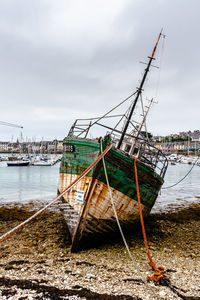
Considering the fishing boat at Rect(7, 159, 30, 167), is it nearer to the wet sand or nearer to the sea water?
the sea water

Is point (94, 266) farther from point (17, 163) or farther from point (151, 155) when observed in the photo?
point (17, 163)

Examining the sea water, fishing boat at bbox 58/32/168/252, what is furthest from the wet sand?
the sea water

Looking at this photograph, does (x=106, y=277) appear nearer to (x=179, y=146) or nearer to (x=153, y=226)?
(x=153, y=226)

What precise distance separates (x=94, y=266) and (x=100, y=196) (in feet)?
6.84

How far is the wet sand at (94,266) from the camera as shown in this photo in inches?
189

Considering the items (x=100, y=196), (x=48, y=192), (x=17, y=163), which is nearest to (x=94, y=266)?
(x=100, y=196)

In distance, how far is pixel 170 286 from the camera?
5145mm

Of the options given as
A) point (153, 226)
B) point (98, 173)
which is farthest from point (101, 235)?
point (153, 226)

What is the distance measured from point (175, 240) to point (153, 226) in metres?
1.99

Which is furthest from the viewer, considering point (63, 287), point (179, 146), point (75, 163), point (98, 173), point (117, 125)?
point (179, 146)

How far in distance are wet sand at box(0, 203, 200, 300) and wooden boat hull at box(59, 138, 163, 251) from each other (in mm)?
747

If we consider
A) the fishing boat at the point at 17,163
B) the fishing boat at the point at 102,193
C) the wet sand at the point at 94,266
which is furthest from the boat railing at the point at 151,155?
the fishing boat at the point at 17,163

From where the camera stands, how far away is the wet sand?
4.81m

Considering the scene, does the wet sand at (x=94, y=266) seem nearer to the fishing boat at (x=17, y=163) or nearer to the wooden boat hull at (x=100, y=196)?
the wooden boat hull at (x=100, y=196)
